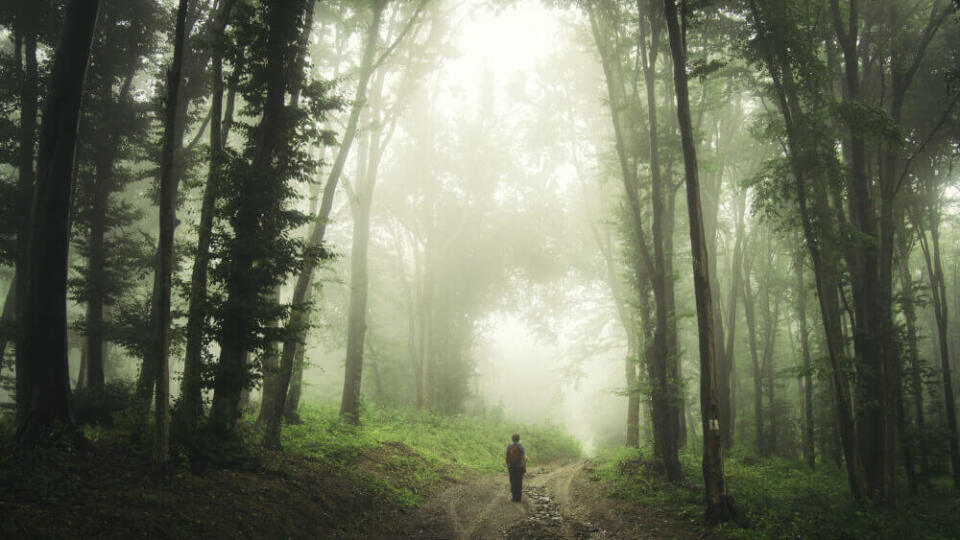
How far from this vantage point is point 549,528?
913cm

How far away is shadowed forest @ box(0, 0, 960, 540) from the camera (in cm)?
756

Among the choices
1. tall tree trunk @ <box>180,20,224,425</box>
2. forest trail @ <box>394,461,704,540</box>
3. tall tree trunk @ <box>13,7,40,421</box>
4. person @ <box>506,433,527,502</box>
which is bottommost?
forest trail @ <box>394,461,704,540</box>

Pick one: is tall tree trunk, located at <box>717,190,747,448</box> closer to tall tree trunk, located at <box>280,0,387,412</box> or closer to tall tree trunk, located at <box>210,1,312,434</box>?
tall tree trunk, located at <box>280,0,387,412</box>

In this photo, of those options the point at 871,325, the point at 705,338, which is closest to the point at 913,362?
the point at 871,325

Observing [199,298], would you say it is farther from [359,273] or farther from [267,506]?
[359,273]

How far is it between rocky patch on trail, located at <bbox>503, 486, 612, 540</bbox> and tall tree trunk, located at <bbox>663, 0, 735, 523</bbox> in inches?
84.5

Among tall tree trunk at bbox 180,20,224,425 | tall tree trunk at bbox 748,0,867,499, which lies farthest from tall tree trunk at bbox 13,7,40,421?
tall tree trunk at bbox 748,0,867,499

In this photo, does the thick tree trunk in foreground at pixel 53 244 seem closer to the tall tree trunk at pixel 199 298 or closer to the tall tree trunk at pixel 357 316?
the tall tree trunk at pixel 199 298

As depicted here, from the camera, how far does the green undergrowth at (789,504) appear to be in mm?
7914

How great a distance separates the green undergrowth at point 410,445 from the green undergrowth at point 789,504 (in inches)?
189

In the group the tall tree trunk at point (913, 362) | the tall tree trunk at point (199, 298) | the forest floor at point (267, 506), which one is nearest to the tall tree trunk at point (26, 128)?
the tall tree trunk at point (199, 298)

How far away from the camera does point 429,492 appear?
1148 centimetres

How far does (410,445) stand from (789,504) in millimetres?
10131

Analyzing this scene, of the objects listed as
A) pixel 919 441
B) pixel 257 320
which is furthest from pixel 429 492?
pixel 919 441
